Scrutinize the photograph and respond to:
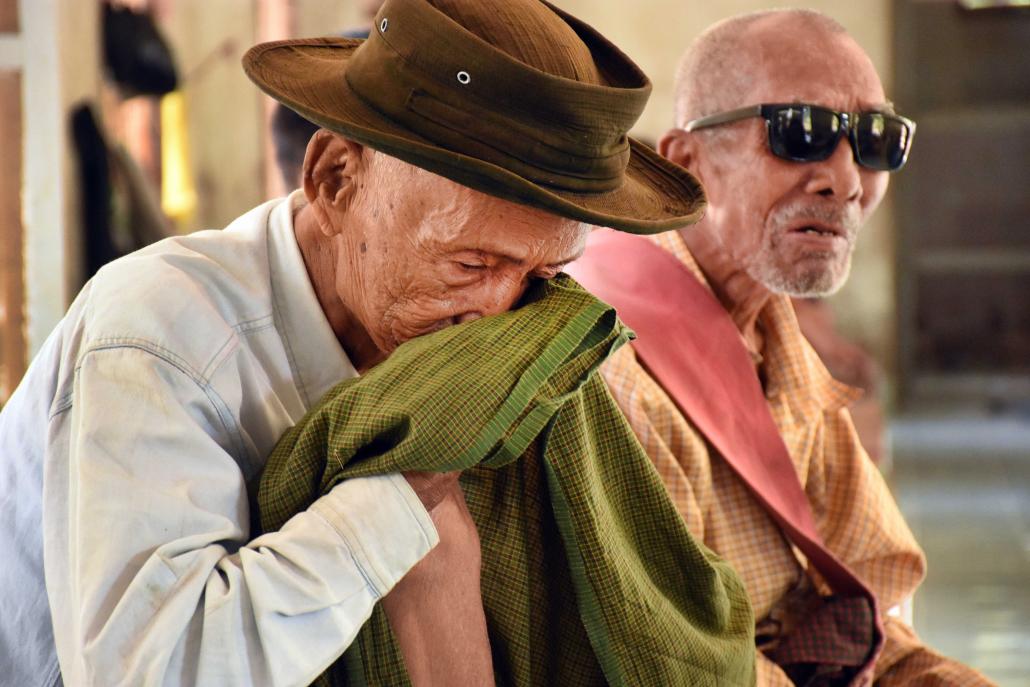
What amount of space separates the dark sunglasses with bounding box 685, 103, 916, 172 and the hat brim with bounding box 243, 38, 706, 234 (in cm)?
59

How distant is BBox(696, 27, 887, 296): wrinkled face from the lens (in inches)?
85.9

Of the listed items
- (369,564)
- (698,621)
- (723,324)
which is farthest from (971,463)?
(369,564)

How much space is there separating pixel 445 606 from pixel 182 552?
31 centimetres

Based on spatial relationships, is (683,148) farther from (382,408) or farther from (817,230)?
(382,408)

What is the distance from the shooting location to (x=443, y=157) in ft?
4.30

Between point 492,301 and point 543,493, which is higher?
point 492,301

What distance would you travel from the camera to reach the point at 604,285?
2.16m

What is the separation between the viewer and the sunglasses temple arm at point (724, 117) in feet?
7.22

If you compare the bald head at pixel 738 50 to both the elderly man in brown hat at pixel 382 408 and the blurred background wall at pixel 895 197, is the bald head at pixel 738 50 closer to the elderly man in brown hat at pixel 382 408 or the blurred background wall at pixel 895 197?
the elderly man in brown hat at pixel 382 408

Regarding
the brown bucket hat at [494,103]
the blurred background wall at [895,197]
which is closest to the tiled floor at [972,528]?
the blurred background wall at [895,197]

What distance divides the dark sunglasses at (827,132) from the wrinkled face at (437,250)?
2.67 ft

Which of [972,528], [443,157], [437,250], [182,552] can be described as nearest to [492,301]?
[437,250]

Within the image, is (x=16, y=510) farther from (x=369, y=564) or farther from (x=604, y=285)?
(x=604, y=285)

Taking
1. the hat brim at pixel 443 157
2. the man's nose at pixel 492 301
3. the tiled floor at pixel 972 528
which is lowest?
the tiled floor at pixel 972 528
